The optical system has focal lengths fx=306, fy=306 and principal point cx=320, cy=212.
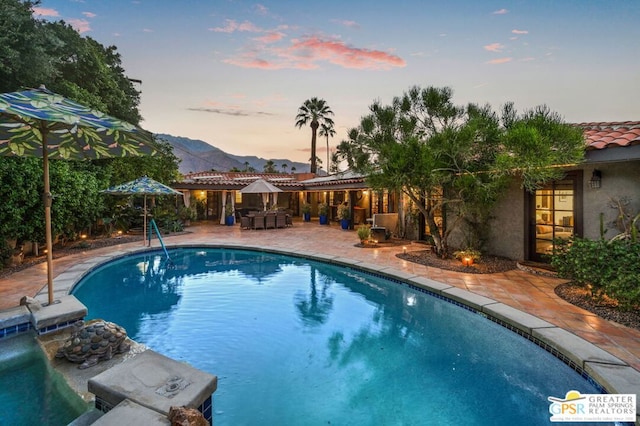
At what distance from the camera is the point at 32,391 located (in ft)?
9.84

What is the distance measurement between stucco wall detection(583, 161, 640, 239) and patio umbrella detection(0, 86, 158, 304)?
27.5 ft

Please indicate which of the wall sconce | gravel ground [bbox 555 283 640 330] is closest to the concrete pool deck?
gravel ground [bbox 555 283 640 330]

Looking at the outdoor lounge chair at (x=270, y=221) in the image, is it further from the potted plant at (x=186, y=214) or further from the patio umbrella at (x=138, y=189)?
the patio umbrella at (x=138, y=189)

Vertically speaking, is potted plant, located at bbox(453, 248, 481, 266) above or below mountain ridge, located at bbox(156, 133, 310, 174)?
below

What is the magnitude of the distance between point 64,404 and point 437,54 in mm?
12529

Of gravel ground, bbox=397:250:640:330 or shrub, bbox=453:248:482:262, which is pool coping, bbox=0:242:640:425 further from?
shrub, bbox=453:248:482:262

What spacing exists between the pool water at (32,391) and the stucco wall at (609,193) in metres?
8.89

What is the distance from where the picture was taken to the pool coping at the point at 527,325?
3.06 m

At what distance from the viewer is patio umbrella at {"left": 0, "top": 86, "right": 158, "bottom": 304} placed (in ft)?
9.37

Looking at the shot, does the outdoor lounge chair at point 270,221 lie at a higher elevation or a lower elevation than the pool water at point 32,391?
higher

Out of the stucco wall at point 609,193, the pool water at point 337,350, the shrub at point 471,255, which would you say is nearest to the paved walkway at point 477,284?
the pool water at point 337,350

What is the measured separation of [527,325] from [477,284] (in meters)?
2.10

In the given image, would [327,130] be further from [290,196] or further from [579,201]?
[579,201]

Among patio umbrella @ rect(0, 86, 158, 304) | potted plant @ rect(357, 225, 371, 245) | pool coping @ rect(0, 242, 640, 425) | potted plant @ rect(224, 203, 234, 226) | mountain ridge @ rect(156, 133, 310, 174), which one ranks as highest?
mountain ridge @ rect(156, 133, 310, 174)
